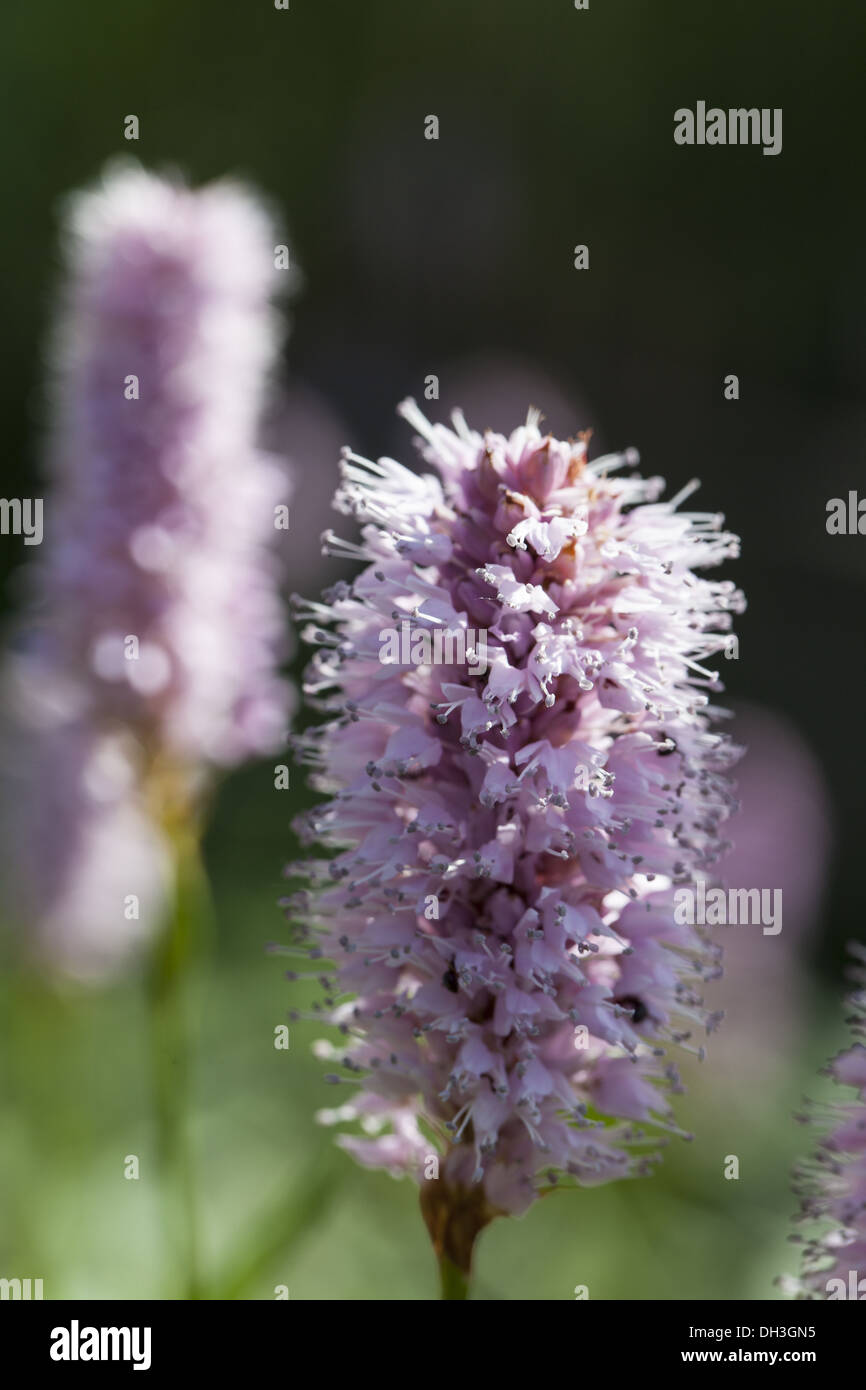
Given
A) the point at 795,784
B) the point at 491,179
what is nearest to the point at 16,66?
the point at 491,179

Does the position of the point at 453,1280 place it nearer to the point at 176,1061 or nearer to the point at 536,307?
the point at 176,1061

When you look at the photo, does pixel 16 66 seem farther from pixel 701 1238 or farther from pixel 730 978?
pixel 701 1238

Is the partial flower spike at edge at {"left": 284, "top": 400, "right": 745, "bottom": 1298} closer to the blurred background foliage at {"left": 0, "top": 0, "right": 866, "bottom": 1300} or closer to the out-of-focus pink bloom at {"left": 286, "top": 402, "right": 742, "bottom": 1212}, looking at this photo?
the out-of-focus pink bloom at {"left": 286, "top": 402, "right": 742, "bottom": 1212}

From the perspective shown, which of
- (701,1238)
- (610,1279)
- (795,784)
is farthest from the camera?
(795,784)

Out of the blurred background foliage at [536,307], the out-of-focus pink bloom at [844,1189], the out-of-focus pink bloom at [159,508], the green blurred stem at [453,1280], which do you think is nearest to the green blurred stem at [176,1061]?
the out-of-focus pink bloom at [159,508]

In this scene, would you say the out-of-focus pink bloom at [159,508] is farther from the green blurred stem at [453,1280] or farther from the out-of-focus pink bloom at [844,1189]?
the out-of-focus pink bloom at [844,1189]

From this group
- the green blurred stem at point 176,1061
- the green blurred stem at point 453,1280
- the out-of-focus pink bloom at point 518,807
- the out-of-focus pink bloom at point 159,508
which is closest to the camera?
the out-of-focus pink bloom at point 518,807
